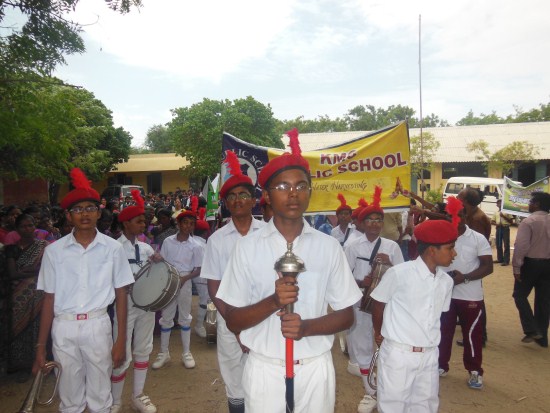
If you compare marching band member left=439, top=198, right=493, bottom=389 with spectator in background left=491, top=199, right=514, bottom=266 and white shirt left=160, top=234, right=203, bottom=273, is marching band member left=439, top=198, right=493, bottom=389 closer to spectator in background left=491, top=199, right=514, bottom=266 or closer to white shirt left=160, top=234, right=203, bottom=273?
white shirt left=160, top=234, right=203, bottom=273

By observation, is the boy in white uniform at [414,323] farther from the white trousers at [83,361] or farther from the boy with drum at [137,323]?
the boy with drum at [137,323]

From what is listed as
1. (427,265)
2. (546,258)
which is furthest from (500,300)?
(427,265)

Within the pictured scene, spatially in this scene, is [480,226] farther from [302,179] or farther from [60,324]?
[60,324]

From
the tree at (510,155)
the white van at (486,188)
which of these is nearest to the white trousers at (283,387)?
the white van at (486,188)

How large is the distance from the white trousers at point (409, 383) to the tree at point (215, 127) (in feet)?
76.3

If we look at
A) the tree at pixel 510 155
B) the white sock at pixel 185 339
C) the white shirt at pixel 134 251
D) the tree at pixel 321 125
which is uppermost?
the tree at pixel 321 125

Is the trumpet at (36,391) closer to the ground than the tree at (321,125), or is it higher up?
closer to the ground

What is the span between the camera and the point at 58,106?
545 cm

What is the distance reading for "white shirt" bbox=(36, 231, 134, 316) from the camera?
3.22 meters

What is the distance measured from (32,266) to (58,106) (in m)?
2.04

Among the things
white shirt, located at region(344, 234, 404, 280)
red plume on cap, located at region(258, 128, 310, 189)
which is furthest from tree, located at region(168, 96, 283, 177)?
red plume on cap, located at region(258, 128, 310, 189)

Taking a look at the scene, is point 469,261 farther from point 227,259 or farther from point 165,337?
point 165,337

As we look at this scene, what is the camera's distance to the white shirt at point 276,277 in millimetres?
2135

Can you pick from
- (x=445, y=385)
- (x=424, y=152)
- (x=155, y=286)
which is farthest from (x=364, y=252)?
(x=424, y=152)
